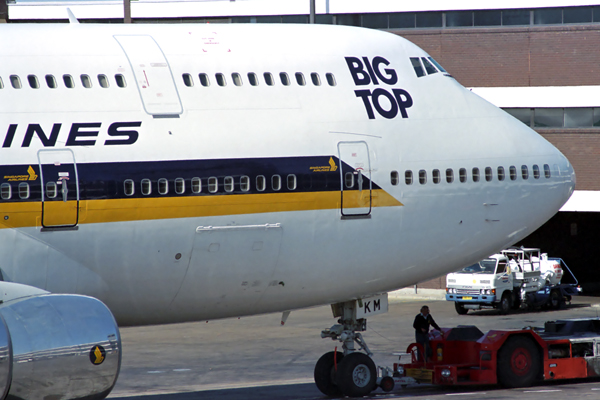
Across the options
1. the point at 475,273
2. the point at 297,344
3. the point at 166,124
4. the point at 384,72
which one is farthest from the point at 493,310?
the point at 166,124

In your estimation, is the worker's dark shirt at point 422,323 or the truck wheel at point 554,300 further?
the truck wheel at point 554,300

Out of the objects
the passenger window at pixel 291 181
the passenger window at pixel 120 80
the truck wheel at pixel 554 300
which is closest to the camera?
the passenger window at pixel 120 80

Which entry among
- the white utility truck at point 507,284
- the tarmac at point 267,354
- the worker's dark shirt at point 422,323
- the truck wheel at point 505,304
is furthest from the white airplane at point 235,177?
the truck wheel at point 505,304

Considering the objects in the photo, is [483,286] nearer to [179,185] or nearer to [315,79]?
[315,79]

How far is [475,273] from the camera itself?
39.0 m

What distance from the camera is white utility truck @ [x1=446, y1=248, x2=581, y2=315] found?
3862 cm

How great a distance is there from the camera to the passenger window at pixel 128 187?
15903mm

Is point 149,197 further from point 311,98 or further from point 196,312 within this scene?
point 311,98

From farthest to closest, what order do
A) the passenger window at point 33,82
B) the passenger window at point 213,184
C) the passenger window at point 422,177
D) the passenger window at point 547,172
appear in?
1. the passenger window at point 547,172
2. the passenger window at point 422,177
3. the passenger window at point 213,184
4. the passenger window at point 33,82

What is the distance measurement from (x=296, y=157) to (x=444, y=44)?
96.5 feet

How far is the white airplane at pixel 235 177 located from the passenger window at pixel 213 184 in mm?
36

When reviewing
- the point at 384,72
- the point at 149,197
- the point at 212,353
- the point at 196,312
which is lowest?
the point at 212,353

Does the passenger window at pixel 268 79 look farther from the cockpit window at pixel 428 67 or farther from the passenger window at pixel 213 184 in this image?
the cockpit window at pixel 428 67

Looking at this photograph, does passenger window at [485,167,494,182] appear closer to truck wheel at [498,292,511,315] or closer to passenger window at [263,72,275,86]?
passenger window at [263,72,275,86]
